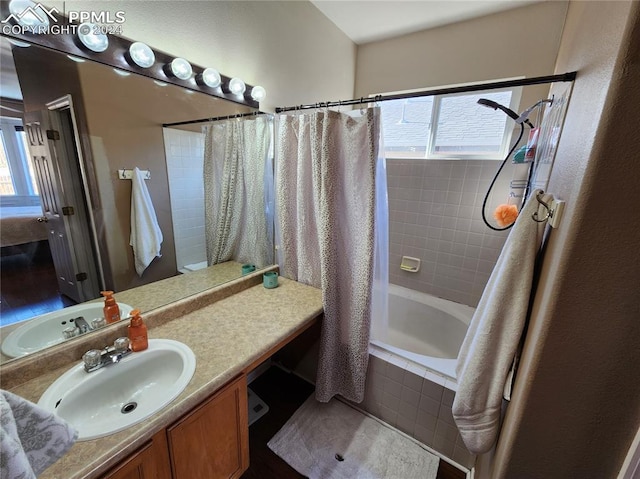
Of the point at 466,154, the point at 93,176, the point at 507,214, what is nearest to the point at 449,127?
the point at 466,154

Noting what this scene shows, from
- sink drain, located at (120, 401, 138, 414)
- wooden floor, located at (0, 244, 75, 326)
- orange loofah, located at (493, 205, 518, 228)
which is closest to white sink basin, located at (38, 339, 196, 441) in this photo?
sink drain, located at (120, 401, 138, 414)

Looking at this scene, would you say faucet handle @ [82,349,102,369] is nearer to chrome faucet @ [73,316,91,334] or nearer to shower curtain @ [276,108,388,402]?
chrome faucet @ [73,316,91,334]

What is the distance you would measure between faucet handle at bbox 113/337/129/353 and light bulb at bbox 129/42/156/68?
113 centimetres

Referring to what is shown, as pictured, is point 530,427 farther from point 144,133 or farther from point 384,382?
point 144,133

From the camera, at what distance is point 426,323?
242 centimetres

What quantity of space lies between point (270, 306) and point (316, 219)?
0.56 metres

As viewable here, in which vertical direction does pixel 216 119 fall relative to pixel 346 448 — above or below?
above

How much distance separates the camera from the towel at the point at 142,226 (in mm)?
1163

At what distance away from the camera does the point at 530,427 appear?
2.30 feet

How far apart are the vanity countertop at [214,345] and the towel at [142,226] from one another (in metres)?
0.34

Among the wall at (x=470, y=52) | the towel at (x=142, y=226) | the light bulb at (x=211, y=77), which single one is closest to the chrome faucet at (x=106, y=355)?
the towel at (x=142, y=226)

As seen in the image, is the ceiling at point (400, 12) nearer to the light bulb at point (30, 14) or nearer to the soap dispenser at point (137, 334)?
the light bulb at point (30, 14)

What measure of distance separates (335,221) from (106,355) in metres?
1.13

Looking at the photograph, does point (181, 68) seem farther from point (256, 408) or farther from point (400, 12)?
point (256, 408)
